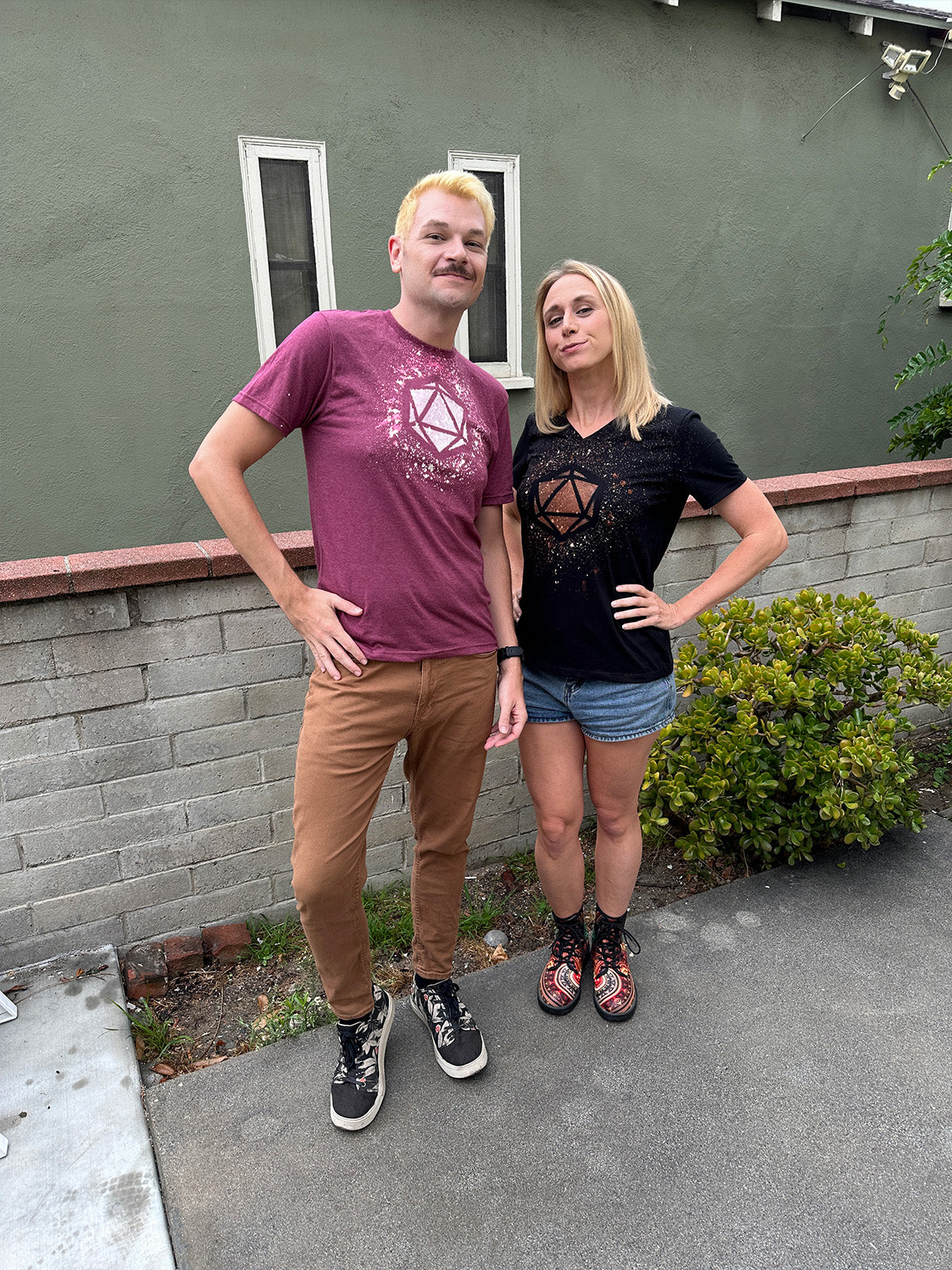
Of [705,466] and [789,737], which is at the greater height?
[705,466]

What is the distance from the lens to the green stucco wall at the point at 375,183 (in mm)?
4262

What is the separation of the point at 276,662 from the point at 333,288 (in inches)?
134

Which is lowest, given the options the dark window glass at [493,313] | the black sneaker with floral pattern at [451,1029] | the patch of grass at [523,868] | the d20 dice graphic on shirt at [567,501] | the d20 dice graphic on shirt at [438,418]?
the patch of grass at [523,868]

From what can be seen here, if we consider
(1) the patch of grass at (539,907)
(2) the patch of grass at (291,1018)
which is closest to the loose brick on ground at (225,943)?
(2) the patch of grass at (291,1018)

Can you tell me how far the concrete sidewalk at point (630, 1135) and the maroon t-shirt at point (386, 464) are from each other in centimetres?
115

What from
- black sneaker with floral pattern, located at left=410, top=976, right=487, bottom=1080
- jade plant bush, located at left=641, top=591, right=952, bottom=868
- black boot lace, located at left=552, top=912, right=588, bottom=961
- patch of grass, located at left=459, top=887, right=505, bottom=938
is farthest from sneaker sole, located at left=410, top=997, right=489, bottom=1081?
jade plant bush, located at left=641, top=591, right=952, bottom=868

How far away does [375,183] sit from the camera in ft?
15.9

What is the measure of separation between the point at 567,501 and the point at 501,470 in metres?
0.18

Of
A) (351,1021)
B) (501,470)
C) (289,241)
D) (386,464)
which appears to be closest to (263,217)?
(289,241)

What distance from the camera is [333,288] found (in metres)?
4.97

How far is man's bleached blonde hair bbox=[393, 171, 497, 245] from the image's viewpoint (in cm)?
167

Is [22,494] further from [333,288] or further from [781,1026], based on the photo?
[781,1026]

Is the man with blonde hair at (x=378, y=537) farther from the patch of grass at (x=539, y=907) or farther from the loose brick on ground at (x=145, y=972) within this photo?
the patch of grass at (x=539, y=907)

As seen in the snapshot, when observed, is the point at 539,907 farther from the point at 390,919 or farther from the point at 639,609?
the point at 639,609
